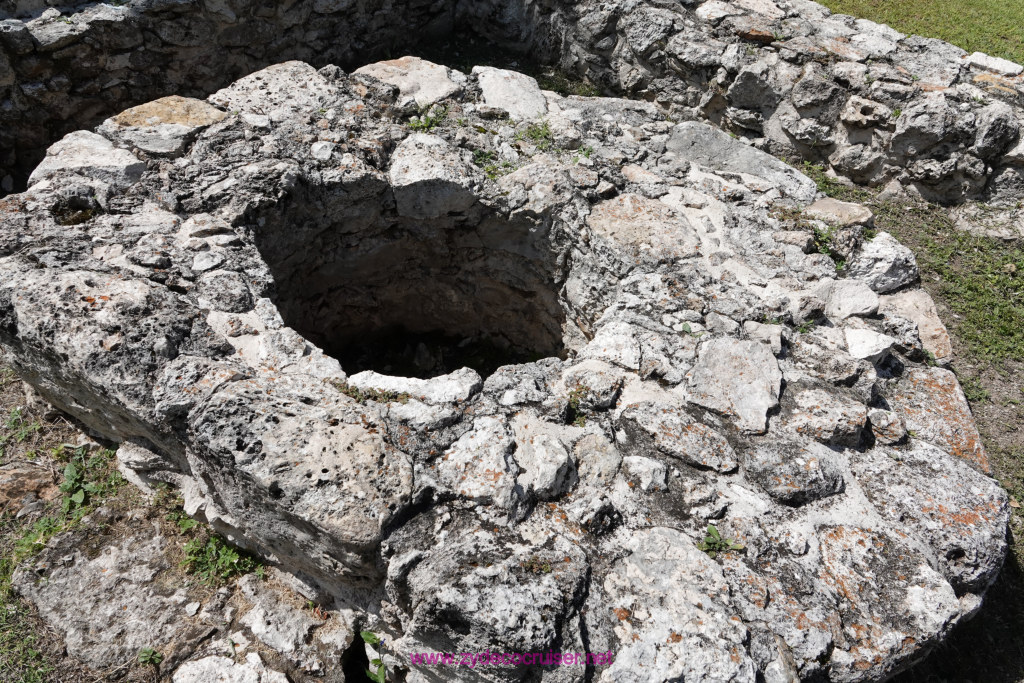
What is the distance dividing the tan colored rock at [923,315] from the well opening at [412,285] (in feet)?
6.79

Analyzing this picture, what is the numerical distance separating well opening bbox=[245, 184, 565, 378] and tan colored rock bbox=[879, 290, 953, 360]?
6.79ft

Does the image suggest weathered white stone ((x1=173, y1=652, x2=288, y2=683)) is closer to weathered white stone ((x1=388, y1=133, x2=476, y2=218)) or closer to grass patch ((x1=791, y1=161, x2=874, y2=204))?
weathered white stone ((x1=388, y1=133, x2=476, y2=218))

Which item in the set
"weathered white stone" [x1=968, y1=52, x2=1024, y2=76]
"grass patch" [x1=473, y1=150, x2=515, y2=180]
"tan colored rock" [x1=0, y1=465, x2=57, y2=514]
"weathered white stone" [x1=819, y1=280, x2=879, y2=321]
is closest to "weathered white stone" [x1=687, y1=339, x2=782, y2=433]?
"weathered white stone" [x1=819, y1=280, x2=879, y2=321]

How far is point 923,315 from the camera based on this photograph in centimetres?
403

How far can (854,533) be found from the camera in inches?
115

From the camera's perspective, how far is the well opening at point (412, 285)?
446 centimetres

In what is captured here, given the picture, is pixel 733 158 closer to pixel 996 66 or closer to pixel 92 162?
pixel 996 66

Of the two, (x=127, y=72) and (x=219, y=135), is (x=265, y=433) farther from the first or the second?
(x=127, y=72)

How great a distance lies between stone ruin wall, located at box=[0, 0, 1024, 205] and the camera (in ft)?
17.5

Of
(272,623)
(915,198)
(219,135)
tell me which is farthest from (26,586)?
(915,198)

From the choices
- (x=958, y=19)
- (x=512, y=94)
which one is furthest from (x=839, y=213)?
(x=958, y=19)

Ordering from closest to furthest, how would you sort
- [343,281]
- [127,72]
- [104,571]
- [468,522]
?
[468,522]
[104,571]
[343,281]
[127,72]

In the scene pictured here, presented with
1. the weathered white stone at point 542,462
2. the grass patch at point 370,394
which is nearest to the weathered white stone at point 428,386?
the grass patch at point 370,394

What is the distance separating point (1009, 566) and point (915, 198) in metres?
3.07
